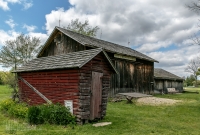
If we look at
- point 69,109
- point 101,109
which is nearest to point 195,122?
point 101,109

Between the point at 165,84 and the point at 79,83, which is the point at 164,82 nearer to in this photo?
the point at 165,84

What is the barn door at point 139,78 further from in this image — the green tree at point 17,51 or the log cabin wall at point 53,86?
the green tree at point 17,51

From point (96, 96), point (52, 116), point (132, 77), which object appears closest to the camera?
point (52, 116)

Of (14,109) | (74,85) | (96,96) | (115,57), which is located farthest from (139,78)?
(14,109)

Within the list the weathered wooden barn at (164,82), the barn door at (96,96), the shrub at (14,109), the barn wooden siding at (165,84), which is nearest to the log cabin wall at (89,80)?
the barn door at (96,96)

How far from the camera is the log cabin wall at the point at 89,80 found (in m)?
7.89

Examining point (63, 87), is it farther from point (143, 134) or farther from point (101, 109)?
point (143, 134)

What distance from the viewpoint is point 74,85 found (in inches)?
316

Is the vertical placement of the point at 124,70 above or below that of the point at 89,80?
above

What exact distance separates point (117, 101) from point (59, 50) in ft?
23.9

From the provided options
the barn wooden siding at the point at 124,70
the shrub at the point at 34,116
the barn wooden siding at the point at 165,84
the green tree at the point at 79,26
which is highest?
the green tree at the point at 79,26

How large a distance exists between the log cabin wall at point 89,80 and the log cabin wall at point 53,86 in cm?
24

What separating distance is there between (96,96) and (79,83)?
1308 mm

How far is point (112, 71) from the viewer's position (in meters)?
9.88
